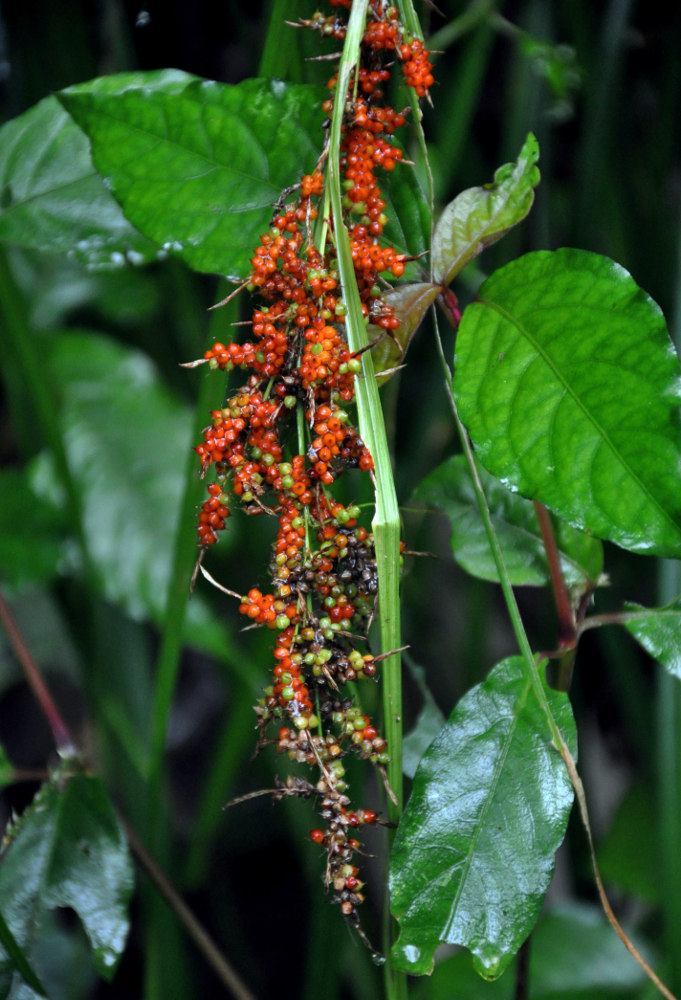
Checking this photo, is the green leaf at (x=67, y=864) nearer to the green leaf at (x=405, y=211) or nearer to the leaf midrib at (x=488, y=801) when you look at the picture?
the leaf midrib at (x=488, y=801)

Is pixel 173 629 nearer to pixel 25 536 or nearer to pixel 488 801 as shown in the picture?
pixel 488 801

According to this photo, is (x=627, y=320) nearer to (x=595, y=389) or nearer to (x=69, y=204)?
(x=595, y=389)

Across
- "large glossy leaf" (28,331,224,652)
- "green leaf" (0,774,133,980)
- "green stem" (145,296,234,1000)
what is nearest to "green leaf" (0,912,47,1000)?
"green leaf" (0,774,133,980)

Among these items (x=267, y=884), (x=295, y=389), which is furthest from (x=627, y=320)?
(x=267, y=884)

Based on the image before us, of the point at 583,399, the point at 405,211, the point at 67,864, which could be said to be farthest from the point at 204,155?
the point at 67,864

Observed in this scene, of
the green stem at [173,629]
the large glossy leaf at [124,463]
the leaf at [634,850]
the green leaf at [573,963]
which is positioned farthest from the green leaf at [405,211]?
the leaf at [634,850]

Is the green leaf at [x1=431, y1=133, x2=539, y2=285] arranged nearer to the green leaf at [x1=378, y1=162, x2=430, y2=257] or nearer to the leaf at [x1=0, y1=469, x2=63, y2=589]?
the green leaf at [x1=378, y1=162, x2=430, y2=257]

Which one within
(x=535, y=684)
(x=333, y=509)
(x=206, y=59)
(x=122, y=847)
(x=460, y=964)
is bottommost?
(x=460, y=964)
